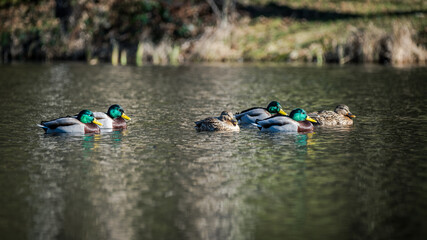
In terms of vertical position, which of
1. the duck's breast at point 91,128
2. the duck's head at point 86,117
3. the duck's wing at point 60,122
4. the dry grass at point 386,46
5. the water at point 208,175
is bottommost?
the water at point 208,175

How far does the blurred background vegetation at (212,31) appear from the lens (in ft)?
112

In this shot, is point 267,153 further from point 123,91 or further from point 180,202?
point 123,91

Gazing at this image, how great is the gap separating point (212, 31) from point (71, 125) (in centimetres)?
2299

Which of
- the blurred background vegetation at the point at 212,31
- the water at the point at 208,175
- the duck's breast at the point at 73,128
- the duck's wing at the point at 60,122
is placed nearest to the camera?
the water at the point at 208,175

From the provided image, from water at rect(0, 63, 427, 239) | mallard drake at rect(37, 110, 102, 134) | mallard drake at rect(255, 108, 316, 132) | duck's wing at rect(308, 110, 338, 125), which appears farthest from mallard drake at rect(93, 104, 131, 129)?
duck's wing at rect(308, 110, 338, 125)

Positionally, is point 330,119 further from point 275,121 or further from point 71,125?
point 71,125

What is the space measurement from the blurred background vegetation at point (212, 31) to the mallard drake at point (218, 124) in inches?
754

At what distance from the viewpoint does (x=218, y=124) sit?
1384 centimetres

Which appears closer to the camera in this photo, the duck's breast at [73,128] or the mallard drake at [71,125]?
the mallard drake at [71,125]

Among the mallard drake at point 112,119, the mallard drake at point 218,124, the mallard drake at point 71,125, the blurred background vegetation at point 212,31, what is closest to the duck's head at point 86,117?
the mallard drake at point 71,125

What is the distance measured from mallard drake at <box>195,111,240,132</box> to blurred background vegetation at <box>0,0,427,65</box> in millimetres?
19144

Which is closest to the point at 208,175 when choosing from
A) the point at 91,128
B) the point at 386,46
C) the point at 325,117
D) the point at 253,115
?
the point at 91,128

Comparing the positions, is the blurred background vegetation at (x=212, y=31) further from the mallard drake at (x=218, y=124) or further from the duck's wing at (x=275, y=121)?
the mallard drake at (x=218, y=124)

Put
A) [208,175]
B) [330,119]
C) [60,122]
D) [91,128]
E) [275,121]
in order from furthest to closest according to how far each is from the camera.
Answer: [330,119], [275,121], [91,128], [60,122], [208,175]
